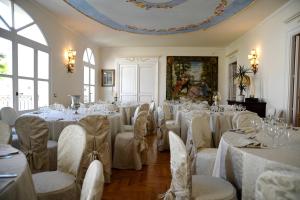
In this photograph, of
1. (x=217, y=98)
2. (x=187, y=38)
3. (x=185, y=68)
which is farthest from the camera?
(x=185, y=68)

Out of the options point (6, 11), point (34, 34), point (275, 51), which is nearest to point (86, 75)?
point (34, 34)

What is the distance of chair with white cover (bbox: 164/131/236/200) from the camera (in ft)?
6.10

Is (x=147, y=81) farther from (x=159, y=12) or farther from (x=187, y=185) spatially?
(x=187, y=185)

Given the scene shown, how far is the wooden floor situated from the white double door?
6058 mm

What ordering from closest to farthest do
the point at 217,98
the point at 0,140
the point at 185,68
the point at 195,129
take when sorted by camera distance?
the point at 0,140
the point at 195,129
the point at 217,98
the point at 185,68

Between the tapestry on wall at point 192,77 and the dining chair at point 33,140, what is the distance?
7.54m

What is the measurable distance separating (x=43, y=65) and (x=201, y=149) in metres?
4.59

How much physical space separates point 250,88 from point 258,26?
177 centimetres

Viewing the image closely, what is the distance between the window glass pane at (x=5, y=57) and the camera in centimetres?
443

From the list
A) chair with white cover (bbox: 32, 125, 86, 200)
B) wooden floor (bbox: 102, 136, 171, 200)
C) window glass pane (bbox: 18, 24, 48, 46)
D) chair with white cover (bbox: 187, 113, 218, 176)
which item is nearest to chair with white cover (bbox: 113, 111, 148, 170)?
wooden floor (bbox: 102, 136, 171, 200)

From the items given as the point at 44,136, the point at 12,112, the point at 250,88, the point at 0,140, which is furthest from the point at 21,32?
the point at 250,88

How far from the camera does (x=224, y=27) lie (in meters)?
7.16

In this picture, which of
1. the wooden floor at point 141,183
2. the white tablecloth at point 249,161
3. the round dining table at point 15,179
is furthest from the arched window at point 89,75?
the round dining table at point 15,179

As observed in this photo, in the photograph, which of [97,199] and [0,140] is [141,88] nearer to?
[0,140]
